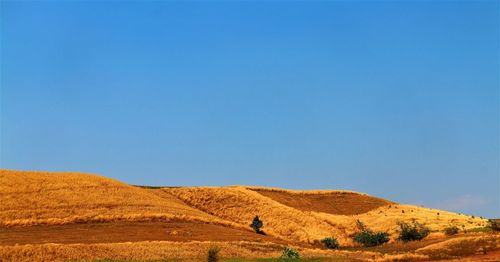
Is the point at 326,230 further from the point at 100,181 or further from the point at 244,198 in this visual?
the point at 100,181

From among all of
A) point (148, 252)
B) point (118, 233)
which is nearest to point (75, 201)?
point (118, 233)

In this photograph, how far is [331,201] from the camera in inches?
4218

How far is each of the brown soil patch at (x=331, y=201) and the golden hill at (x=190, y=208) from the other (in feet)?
0.82

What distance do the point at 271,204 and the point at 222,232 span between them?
2537 cm

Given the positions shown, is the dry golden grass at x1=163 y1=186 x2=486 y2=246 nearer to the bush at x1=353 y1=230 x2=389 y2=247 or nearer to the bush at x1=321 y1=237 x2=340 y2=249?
the bush at x1=353 y1=230 x2=389 y2=247

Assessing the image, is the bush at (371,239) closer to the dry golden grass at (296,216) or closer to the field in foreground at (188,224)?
the field in foreground at (188,224)

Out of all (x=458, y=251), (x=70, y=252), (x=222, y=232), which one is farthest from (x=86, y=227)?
(x=458, y=251)

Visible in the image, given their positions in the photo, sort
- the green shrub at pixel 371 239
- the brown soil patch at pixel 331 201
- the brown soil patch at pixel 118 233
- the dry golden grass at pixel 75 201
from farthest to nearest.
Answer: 1. the brown soil patch at pixel 331 201
2. the green shrub at pixel 371 239
3. the dry golden grass at pixel 75 201
4. the brown soil patch at pixel 118 233

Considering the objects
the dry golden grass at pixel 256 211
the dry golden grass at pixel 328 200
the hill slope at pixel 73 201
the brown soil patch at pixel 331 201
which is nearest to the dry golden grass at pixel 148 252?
the hill slope at pixel 73 201

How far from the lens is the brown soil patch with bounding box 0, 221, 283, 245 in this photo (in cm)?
5434

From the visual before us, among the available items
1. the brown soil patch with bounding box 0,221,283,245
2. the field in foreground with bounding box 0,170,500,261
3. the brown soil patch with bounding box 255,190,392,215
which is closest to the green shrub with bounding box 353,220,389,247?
the field in foreground with bounding box 0,170,500,261

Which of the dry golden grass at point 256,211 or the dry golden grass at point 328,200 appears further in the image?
the dry golden grass at point 328,200

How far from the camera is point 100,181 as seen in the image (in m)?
82.7

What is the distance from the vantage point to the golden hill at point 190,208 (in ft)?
219
